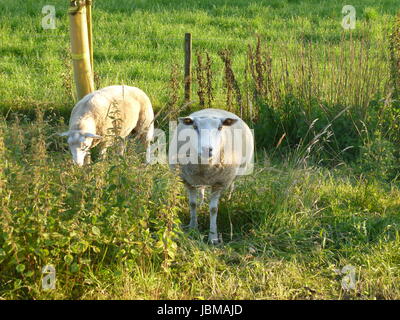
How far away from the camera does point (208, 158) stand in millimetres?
4570

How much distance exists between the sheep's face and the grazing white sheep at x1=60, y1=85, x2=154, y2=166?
931 mm

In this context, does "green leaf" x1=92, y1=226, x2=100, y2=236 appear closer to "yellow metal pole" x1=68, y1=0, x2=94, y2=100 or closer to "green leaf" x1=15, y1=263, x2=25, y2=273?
"green leaf" x1=15, y1=263, x2=25, y2=273

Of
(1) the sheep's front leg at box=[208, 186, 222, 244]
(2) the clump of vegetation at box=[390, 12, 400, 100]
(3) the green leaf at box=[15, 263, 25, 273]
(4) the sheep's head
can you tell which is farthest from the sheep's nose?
(2) the clump of vegetation at box=[390, 12, 400, 100]

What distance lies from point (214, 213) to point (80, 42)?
7.73ft

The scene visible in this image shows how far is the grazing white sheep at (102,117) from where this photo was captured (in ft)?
18.8

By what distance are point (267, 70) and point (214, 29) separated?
3639 mm

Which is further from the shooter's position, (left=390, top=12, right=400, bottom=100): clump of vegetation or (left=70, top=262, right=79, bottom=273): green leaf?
(left=390, top=12, right=400, bottom=100): clump of vegetation

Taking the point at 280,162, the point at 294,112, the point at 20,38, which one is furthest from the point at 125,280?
the point at 20,38

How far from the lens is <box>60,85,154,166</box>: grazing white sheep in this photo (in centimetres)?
A: 573

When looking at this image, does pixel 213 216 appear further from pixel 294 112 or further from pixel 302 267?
pixel 294 112

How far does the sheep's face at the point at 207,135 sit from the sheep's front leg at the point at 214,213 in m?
0.28

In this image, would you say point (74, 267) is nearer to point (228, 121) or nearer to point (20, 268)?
point (20, 268)

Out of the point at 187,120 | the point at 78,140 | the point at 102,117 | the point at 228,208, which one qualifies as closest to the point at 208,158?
the point at 187,120

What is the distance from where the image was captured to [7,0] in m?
11.0
